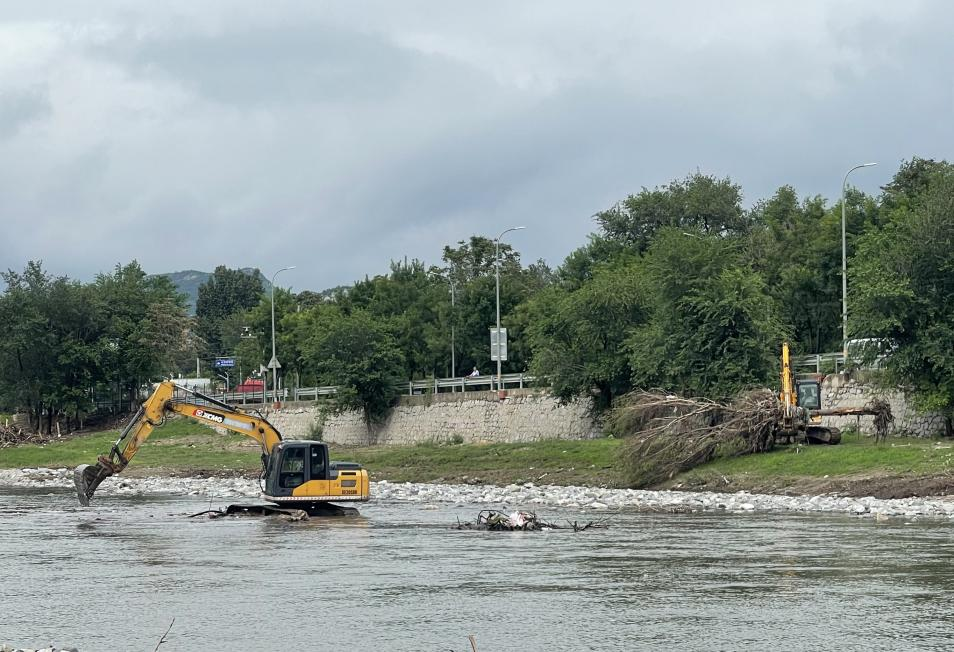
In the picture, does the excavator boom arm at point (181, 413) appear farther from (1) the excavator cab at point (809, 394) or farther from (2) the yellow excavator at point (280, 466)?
(1) the excavator cab at point (809, 394)

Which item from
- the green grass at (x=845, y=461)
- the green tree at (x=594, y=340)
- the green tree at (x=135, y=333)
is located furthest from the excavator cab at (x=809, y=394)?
the green tree at (x=135, y=333)

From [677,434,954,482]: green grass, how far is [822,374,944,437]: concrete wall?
4.74ft

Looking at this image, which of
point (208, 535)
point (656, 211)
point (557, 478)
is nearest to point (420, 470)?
point (557, 478)

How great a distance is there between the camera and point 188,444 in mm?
83750

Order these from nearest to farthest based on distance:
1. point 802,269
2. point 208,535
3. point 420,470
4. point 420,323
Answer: point 208,535 → point 420,470 → point 802,269 → point 420,323

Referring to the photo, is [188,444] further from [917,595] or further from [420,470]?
[917,595]

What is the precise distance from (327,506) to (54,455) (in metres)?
46.1

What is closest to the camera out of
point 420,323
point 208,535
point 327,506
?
point 208,535

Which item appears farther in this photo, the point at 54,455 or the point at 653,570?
A: the point at 54,455

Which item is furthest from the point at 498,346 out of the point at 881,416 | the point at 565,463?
the point at 881,416

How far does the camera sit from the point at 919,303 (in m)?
47.8

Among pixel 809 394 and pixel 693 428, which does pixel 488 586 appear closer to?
pixel 693 428

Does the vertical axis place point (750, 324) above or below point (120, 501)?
above

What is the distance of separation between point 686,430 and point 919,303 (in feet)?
30.1
